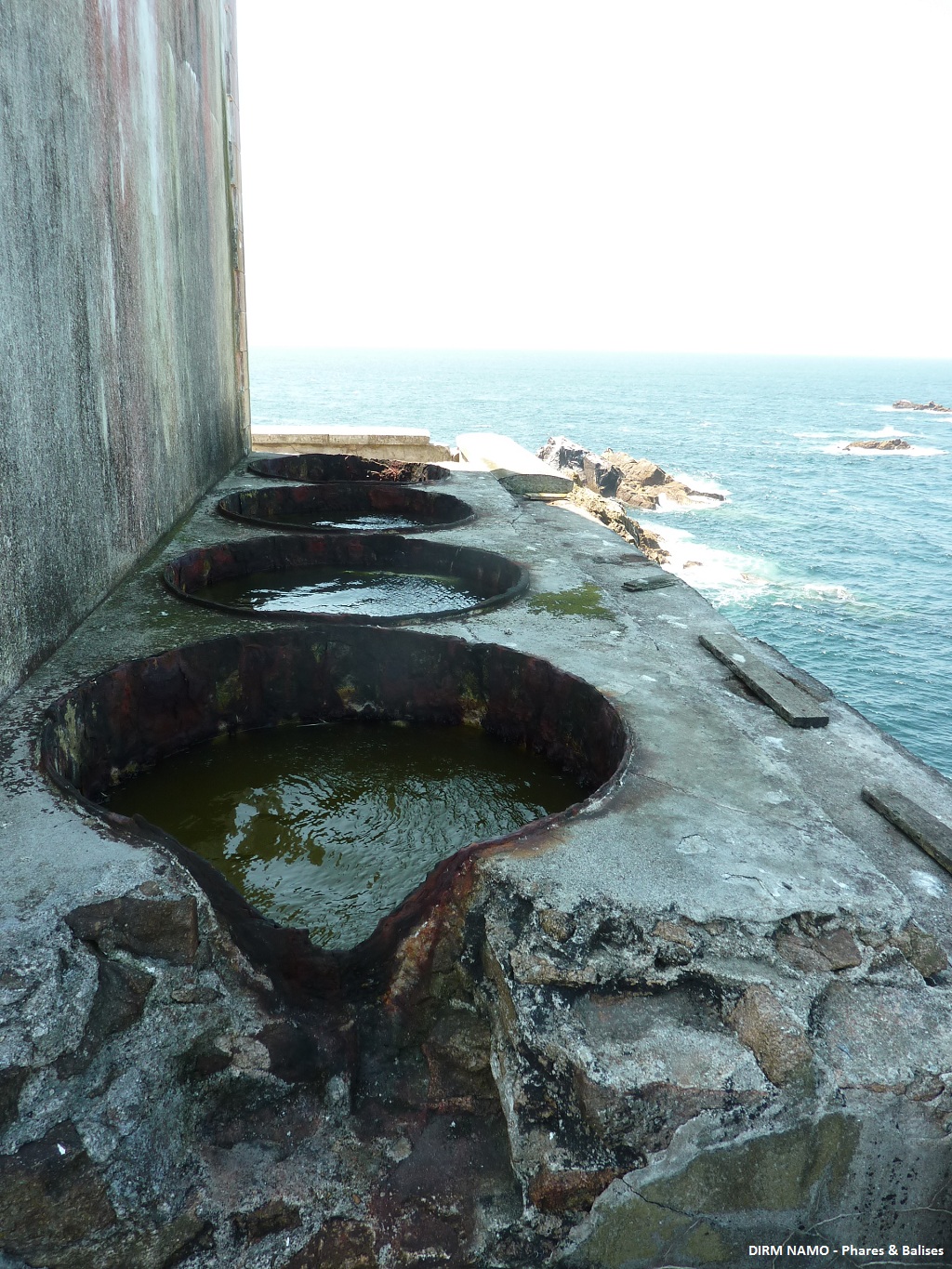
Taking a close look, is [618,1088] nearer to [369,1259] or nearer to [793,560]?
[369,1259]

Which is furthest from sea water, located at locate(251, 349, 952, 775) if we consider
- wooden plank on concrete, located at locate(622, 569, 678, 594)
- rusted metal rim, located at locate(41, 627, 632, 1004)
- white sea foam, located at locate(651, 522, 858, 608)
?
rusted metal rim, located at locate(41, 627, 632, 1004)

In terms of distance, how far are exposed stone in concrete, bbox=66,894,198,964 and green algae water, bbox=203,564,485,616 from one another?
18.5 feet

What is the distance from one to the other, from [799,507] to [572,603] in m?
33.7

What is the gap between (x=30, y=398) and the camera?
5.56 meters

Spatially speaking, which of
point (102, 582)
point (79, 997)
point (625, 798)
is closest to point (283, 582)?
point (102, 582)

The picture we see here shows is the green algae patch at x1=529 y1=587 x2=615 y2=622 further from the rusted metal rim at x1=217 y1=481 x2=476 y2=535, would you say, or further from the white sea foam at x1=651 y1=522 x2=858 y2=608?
the white sea foam at x1=651 y1=522 x2=858 y2=608

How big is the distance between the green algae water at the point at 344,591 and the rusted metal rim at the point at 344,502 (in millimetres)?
2025

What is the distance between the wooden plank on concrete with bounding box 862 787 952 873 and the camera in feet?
14.5

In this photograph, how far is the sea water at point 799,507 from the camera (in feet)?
63.2

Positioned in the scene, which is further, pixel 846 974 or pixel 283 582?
pixel 283 582

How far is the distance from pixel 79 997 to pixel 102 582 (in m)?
4.61

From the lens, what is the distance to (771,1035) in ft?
10.9

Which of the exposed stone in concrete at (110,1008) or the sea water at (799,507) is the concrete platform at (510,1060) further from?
the sea water at (799,507)

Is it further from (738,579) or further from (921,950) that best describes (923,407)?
(921,950)
